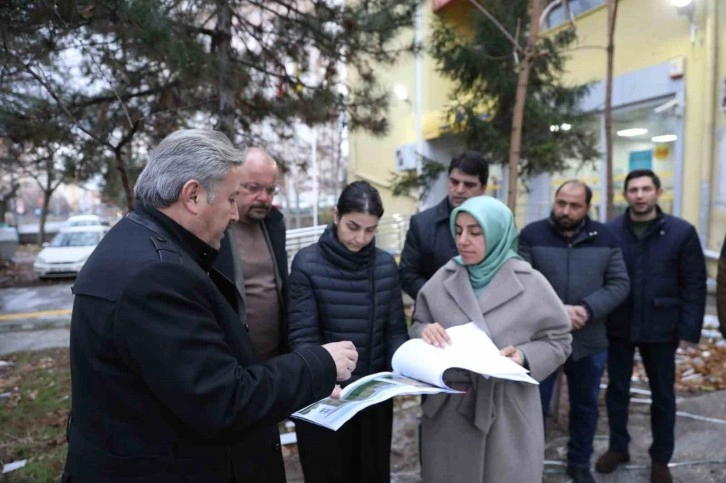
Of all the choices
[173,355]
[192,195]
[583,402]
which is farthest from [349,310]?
[583,402]

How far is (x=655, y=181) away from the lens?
309cm

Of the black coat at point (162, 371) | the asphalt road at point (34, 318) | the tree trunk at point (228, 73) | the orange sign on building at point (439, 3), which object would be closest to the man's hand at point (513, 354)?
the black coat at point (162, 371)

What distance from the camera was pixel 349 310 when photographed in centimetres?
236

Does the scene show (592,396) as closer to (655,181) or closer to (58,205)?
(655,181)

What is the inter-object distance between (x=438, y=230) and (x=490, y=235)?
0.82m

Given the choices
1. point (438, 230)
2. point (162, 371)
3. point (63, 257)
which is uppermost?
point (438, 230)

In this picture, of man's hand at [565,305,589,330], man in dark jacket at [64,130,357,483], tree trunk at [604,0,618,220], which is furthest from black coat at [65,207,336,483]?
tree trunk at [604,0,618,220]

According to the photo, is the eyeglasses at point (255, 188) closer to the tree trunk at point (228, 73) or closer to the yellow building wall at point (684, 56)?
the tree trunk at point (228, 73)

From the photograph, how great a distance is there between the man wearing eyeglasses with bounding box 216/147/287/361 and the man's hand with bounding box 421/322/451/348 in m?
0.85

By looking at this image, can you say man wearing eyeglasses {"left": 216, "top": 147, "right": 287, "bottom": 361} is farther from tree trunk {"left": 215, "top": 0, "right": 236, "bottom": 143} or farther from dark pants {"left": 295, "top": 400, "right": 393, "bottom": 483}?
tree trunk {"left": 215, "top": 0, "right": 236, "bottom": 143}

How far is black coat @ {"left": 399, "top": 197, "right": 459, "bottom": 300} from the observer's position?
9.70 feet

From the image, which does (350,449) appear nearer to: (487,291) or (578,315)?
(487,291)

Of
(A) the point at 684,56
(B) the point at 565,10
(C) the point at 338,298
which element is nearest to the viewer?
(C) the point at 338,298

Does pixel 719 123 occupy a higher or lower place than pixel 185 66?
higher
